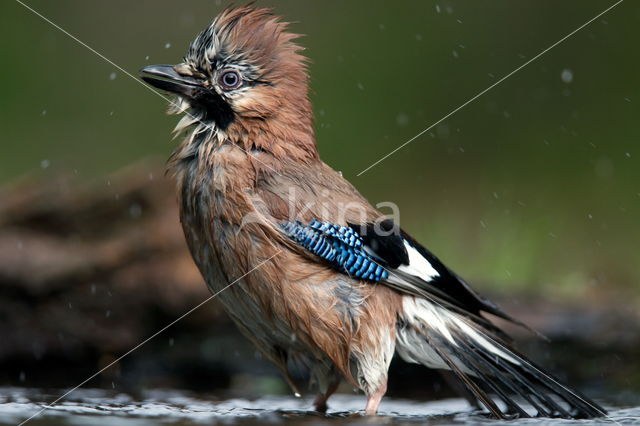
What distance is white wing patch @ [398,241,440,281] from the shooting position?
4.73 m

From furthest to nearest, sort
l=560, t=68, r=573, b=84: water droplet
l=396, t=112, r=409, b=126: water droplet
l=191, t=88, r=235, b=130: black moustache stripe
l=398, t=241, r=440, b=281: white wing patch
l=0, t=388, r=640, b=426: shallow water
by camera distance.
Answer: l=560, t=68, r=573, b=84: water droplet → l=396, t=112, r=409, b=126: water droplet → l=191, t=88, r=235, b=130: black moustache stripe → l=398, t=241, r=440, b=281: white wing patch → l=0, t=388, r=640, b=426: shallow water

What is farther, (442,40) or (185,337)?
→ (442,40)

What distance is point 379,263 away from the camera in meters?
4.72

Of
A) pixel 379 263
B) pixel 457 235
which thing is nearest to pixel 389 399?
pixel 379 263

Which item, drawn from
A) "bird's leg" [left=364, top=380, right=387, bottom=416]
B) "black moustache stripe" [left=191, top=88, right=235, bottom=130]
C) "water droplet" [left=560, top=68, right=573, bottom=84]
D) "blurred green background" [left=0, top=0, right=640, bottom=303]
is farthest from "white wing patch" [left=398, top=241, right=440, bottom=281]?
"water droplet" [left=560, top=68, right=573, bottom=84]

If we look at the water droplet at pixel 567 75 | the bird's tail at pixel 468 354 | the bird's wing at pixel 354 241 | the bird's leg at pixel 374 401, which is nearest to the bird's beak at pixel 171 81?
the bird's wing at pixel 354 241

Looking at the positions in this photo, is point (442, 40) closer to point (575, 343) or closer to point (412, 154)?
point (412, 154)

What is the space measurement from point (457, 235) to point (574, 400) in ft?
10.4

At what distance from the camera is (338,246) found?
462 cm

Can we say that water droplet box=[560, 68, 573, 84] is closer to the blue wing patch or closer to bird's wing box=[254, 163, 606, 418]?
bird's wing box=[254, 163, 606, 418]

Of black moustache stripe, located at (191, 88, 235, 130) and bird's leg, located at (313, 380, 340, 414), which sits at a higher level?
black moustache stripe, located at (191, 88, 235, 130)

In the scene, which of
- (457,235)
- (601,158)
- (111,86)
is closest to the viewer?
(457,235)

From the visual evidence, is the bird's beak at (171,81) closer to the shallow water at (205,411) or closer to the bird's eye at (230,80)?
the bird's eye at (230,80)

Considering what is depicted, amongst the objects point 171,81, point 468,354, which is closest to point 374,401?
point 468,354
